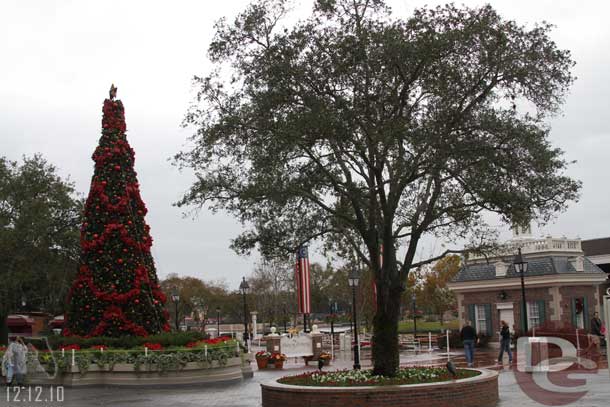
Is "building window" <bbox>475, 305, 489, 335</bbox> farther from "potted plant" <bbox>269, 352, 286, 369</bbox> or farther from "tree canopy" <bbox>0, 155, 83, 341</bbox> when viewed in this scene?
"tree canopy" <bbox>0, 155, 83, 341</bbox>

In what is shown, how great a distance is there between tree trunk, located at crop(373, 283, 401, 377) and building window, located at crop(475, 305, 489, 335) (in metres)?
27.3

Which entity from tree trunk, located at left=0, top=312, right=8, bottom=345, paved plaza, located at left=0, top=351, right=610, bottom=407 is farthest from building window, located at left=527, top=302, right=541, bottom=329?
tree trunk, located at left=0, top=312, right=8, bottom=345

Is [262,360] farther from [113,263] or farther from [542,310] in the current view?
[542,310]

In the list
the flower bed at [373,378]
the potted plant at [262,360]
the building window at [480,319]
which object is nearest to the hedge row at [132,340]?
the potted plant at [262,360]

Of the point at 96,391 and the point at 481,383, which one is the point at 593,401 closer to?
the point at 481,383

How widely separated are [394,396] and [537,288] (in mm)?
27884

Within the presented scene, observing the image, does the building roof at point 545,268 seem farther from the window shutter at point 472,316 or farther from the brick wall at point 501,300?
the window shutter at point 472,316

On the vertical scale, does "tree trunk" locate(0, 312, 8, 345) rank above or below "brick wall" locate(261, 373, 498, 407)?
above

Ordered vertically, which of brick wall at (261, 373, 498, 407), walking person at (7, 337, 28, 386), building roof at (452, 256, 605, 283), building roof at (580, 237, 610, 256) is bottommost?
brick wall at (261, 373, 498, 407)

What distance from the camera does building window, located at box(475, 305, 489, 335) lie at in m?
43.5

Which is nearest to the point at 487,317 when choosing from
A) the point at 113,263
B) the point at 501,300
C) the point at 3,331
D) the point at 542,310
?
the point at 501,300

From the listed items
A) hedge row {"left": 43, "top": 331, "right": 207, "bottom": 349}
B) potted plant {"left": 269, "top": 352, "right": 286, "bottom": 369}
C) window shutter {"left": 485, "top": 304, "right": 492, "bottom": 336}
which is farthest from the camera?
window shutter {"left": 485, "top": 304, "right": 492, "bottom": 336}

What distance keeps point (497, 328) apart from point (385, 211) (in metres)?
28.0

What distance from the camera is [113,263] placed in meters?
27.5
